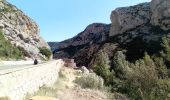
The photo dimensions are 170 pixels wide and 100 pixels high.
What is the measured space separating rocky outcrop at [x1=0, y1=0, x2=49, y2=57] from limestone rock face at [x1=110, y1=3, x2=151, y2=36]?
2189 inches

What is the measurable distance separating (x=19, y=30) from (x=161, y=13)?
66136mm

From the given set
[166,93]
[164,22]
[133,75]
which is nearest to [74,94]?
[166,93]

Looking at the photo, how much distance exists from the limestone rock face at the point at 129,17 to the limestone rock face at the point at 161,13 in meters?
5.78

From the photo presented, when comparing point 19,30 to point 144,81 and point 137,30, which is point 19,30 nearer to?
point 137,30

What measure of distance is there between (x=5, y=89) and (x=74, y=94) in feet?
48.1

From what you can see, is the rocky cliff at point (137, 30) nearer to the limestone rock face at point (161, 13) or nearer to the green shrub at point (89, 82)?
the limestone rock face at point (161, 13)

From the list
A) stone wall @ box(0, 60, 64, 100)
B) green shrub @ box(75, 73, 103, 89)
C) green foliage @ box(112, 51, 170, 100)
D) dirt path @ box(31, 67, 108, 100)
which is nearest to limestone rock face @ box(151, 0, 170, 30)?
green foliage @ box(112, 51, 170, 100)

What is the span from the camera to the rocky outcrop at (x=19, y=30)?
95.4 m

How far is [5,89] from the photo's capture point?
49.7ft

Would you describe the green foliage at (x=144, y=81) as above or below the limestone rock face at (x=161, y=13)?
below

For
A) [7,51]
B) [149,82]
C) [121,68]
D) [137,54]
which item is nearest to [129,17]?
[137,54]

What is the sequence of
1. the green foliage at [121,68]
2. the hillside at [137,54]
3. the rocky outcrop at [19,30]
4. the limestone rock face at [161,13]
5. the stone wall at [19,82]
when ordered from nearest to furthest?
1. the stone wall at [19,82]
2. the hillside at [137,54]
3. the green foliage at [121,68]
4. the rocky outcrop at [19,30]
5. the limestone rock face at [161,13]

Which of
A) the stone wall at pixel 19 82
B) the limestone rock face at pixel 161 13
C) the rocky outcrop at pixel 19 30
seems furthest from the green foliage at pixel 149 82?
the limestone rock face at pixel 161 13

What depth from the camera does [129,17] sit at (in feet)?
574
